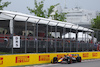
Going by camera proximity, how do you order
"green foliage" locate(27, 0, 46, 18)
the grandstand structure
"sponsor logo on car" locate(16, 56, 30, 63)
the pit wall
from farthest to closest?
"green foliage" locate(27, 0, 46, 18) → "sponsor logo on car" locate(16, 56, 30, 63) → the grandstand structure → the pit wall

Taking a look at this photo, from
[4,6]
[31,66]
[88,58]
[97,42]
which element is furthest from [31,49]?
[4,6]

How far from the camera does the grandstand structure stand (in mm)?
15537

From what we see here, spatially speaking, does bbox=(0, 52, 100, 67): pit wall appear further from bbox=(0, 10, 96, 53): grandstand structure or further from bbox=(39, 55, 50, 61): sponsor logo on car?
bbox=(0, 10, 96, 53): grandstand structure

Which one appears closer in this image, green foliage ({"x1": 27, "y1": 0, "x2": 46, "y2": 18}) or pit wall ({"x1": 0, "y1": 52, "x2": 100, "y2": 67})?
pit wall ({"x1": 0, "y1": 52, "x2": 100, "y2": 67})

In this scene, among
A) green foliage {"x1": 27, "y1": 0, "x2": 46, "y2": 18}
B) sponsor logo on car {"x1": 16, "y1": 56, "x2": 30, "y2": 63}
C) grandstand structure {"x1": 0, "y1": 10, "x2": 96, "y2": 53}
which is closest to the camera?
grandstand structure {"x1": 0, "y1": 10, "x2": 96, "y2": 53}

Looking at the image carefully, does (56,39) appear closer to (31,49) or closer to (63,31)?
(63,31)

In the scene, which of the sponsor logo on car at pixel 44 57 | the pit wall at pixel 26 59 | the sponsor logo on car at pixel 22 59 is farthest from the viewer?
the sponsor logo on car at pixel 44 57

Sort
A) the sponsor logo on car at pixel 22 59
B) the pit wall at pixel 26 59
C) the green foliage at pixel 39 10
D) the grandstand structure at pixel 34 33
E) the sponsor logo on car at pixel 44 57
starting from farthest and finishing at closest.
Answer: the green foliage at pixel 39 10 < the sponsor logo on car at pixel 44 57 < the sponsor logo on car at pixel 22 59 < the grandstand structure at pixel 34 33 < the pit wall at pixel 26 59

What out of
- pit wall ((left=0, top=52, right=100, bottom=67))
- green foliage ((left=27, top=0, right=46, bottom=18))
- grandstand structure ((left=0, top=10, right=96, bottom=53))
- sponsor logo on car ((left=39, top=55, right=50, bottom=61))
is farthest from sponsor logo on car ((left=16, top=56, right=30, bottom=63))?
green foliage ((left=27, top=0, right=46, bottom=18))

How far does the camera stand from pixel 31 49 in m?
17.5

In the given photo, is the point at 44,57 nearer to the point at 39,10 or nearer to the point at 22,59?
the point at 22,59

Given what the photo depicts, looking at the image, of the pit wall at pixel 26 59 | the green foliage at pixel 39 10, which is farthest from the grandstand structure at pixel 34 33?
the green foliage at pixel 39 10

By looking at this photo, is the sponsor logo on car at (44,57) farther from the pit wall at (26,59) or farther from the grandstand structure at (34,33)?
the grandstand structure at (34,33)

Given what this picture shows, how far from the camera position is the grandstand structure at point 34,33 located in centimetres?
1554
